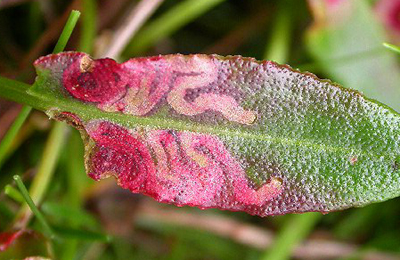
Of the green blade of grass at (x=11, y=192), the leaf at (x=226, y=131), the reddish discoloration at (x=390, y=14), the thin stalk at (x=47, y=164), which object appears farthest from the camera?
the reddish discoloration at (x=390, y=14)

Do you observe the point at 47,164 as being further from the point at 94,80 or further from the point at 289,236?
the point at 289,236

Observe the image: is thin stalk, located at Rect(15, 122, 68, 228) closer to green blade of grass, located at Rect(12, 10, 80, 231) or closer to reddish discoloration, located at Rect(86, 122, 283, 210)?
green blade of grass, located at Rect(12, 10, 80, 231)

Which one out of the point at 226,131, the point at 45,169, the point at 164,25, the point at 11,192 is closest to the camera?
the point at 226,131

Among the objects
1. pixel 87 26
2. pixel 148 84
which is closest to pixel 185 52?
pixel 87 26

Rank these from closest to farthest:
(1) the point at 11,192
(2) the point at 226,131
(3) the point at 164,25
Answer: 1. (2) the point at 226,131
2. (1) the point at 11,192
3. (3) the point at 164,25

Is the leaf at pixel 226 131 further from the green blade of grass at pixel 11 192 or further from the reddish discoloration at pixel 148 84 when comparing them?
the green blade of grass at pixel 11 192

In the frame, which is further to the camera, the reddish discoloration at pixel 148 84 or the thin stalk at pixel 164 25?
the thin stalk at pixel 164 25

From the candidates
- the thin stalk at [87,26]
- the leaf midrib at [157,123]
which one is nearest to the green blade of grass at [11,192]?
the leaf midrib at [157,123]

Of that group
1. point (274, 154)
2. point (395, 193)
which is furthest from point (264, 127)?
point (395, 193)
